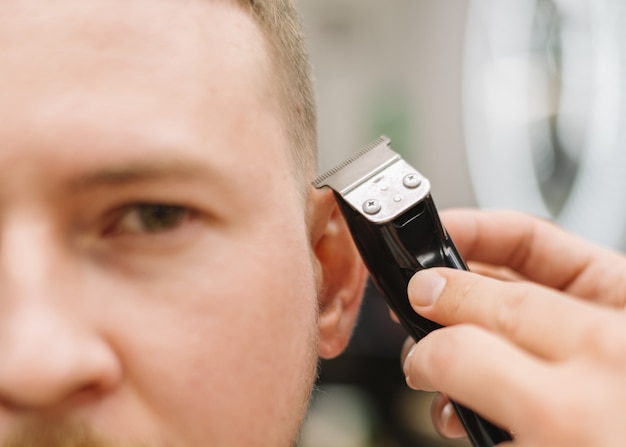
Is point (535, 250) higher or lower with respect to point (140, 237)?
lower

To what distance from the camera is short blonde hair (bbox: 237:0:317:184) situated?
0.76 metres

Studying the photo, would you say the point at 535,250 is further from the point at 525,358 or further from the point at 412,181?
the point at 525,358

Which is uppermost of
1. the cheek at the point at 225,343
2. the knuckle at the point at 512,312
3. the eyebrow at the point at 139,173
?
the eyebrow at the point at 139,173

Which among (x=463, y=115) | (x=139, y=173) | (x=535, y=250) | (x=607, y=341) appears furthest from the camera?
(x=463, y=115)

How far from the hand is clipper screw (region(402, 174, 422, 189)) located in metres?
0.10

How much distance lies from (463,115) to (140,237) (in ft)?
6.44

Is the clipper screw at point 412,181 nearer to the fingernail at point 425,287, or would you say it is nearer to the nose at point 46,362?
the fingernail at point 425,287

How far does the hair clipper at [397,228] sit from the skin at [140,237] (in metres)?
0.08

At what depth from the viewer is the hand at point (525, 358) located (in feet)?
1.51

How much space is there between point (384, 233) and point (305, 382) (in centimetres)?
20

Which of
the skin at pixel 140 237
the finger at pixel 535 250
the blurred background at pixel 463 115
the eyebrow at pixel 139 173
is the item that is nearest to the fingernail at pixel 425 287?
the skin at pixel 140 237

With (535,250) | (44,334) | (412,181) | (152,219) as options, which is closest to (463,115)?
(535,250)

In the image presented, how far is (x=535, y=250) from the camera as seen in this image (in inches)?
40.1

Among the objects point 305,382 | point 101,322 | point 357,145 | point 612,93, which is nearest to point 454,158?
point 357,145
